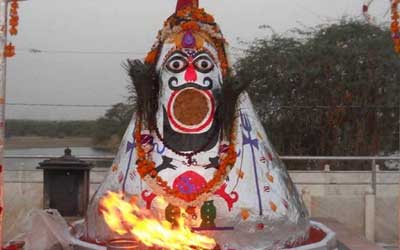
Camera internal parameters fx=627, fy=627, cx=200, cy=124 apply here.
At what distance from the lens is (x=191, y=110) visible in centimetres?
478

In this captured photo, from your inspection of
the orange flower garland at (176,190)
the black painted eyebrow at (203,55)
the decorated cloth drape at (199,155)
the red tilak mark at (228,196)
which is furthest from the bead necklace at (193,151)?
the black painted eyebrow at (203,55)

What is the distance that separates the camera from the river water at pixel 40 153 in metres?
7.97

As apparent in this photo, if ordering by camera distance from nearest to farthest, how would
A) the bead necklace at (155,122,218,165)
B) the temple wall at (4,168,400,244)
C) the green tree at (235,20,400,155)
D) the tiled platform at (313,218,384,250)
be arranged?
the bead necklace at (155,122,218,165) → the tiled platform at (313,218,384,250) → the temple wall at (4,168,400,244) → the green tree at (235,20,400,155)

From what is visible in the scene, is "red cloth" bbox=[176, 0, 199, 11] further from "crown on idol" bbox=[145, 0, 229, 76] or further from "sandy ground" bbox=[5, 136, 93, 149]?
"sandy ground" bbox=[5, 136, 93, 149]

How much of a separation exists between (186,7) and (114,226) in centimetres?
182

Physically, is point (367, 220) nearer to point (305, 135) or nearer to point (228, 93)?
point (305, 135)

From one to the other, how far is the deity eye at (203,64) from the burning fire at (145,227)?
1.13 meters

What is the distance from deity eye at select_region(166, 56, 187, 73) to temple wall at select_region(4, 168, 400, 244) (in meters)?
3.54

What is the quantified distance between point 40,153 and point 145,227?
4.31 meters

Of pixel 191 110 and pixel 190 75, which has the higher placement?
pixel 190 75

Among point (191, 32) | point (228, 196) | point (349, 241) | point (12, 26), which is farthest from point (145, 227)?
point (349, 241)

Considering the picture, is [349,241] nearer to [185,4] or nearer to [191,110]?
[191,110]

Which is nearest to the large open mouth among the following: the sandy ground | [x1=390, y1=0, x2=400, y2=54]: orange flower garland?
[x1=390, y1=0, x2=400, y2=54]: orange flower garland

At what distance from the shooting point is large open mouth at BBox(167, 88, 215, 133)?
477cm
